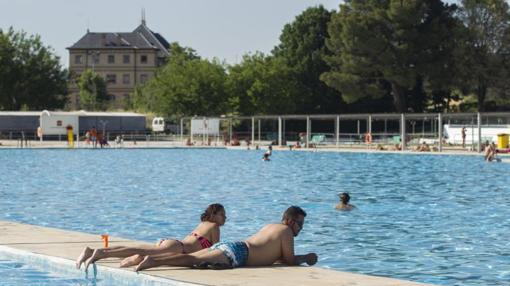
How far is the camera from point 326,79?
7888 centimetres

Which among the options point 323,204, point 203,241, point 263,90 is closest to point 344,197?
point 323,204

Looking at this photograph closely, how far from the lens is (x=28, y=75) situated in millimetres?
96438

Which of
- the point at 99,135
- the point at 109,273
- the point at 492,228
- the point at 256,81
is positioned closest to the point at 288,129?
the point at 256,81

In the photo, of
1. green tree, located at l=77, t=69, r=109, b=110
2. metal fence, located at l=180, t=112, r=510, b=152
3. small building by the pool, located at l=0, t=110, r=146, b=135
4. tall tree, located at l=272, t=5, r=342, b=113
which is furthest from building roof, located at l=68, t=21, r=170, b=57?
metal fence, located at l=180, t=112, r=510, b=152

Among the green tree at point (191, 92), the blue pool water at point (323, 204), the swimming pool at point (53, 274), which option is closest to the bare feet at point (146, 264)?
the swimming pool at point (53, 274)

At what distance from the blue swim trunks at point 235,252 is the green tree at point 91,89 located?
4302 inches

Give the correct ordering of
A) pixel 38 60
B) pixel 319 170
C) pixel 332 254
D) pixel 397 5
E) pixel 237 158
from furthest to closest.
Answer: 1. pixel 38 60
2. pixel 397 5
3. pixel 237 158
4. pixel 319 170
5. pixel 332 254

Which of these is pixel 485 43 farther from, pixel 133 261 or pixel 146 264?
pixel 146 264

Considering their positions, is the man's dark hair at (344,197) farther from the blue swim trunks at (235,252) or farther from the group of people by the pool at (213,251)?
the blue swim trunks at (235,252)

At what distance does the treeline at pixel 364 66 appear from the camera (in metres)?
77.2

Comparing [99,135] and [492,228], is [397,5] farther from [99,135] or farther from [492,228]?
[492,228]

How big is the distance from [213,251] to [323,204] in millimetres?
13735

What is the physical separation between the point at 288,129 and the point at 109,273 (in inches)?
2973

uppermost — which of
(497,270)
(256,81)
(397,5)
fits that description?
(397,5)
